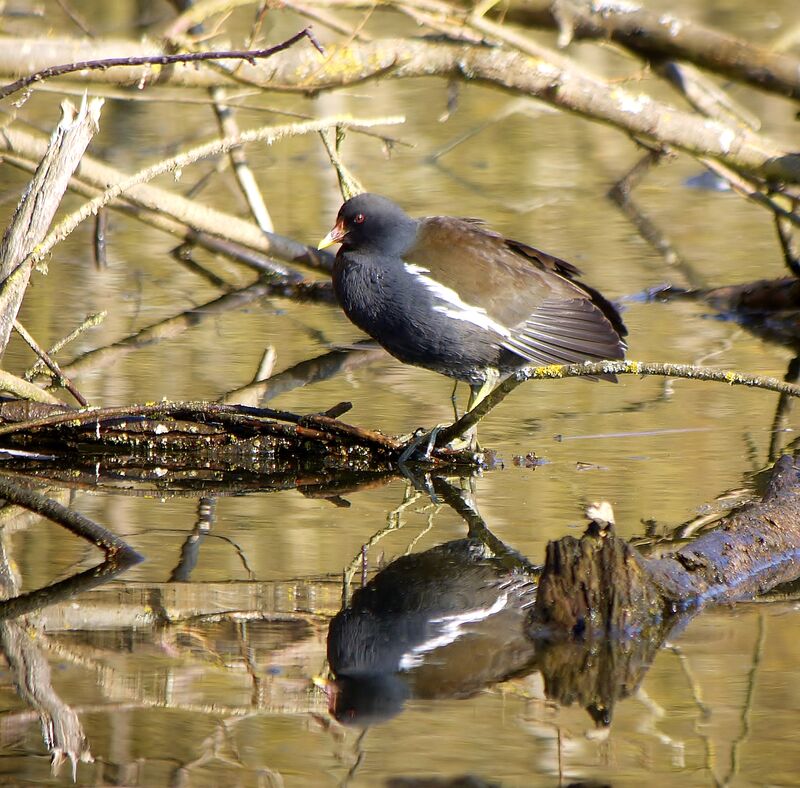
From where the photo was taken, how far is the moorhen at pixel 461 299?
15.9ft

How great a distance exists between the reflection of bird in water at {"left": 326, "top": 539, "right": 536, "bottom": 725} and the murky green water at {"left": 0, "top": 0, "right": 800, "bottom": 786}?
0.19 feet

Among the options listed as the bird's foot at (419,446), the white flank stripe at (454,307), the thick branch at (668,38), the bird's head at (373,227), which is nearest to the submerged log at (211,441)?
the bird's foot at (419,446)

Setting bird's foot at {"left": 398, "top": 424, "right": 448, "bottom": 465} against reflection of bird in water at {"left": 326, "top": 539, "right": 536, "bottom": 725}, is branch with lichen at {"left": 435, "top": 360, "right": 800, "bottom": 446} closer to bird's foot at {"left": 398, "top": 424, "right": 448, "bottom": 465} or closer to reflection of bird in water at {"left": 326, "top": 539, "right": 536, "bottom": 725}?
reflection of bird in water at {"left": 326, "top": 539, "right": 536, "bottom": 725}

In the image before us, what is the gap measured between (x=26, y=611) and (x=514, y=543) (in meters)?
1.32

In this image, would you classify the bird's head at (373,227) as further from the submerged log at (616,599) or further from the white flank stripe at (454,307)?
the submerged log at (616,599)

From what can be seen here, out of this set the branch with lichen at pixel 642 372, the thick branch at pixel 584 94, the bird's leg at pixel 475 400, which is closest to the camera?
the branch with lichen at pixel 642 372

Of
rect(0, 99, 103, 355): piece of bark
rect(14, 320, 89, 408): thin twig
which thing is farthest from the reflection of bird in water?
rect(0, 99, 103, 355): piece of bark

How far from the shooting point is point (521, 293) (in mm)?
5012

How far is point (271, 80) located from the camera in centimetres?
643

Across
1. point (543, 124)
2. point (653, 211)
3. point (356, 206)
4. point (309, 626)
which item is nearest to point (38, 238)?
point (356, 206)

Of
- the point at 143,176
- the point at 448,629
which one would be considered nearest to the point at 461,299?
the point at 143,176

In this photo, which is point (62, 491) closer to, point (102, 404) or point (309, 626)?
point (102, 404)

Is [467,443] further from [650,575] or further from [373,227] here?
[650,575]

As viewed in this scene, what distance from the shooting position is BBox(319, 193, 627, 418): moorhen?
4.85 m
